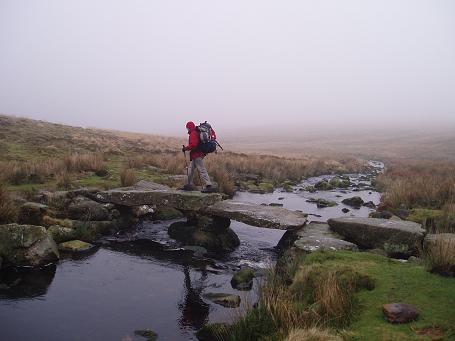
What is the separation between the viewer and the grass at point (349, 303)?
17.8 ft

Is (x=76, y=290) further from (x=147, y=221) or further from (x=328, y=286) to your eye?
(x=147, y=221)

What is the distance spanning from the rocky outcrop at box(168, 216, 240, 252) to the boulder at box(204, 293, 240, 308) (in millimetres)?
3290

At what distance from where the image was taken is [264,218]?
11195mm

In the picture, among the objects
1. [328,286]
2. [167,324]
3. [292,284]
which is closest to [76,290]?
[167,324]

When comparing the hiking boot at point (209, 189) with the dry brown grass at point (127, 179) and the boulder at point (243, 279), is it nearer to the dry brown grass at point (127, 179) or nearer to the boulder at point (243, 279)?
the boulder at point (243, 279)

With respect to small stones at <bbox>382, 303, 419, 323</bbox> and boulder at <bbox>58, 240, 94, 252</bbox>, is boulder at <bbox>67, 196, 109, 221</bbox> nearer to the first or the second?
boulder at <bbox>58, 240, 94, 252</bbox>

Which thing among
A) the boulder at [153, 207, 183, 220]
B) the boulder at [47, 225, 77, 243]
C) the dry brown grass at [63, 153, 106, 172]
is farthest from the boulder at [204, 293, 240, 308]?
the dry brown grass at [63, 153, 106, 172]

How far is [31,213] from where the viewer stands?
11508 millimetres

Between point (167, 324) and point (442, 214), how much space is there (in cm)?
990

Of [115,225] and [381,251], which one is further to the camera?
[115,225]

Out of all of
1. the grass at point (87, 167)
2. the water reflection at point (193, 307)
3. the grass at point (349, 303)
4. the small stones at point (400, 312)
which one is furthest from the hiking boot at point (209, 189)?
the small stones at point (400, 312)

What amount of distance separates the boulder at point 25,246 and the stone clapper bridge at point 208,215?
355 cm

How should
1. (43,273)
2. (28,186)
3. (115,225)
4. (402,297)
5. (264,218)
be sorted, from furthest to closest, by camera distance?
(28,186)
(115,225)
(264,218)
(43,273)
(402,297)

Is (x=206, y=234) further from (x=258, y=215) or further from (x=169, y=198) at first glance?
(x=258, y=215)
